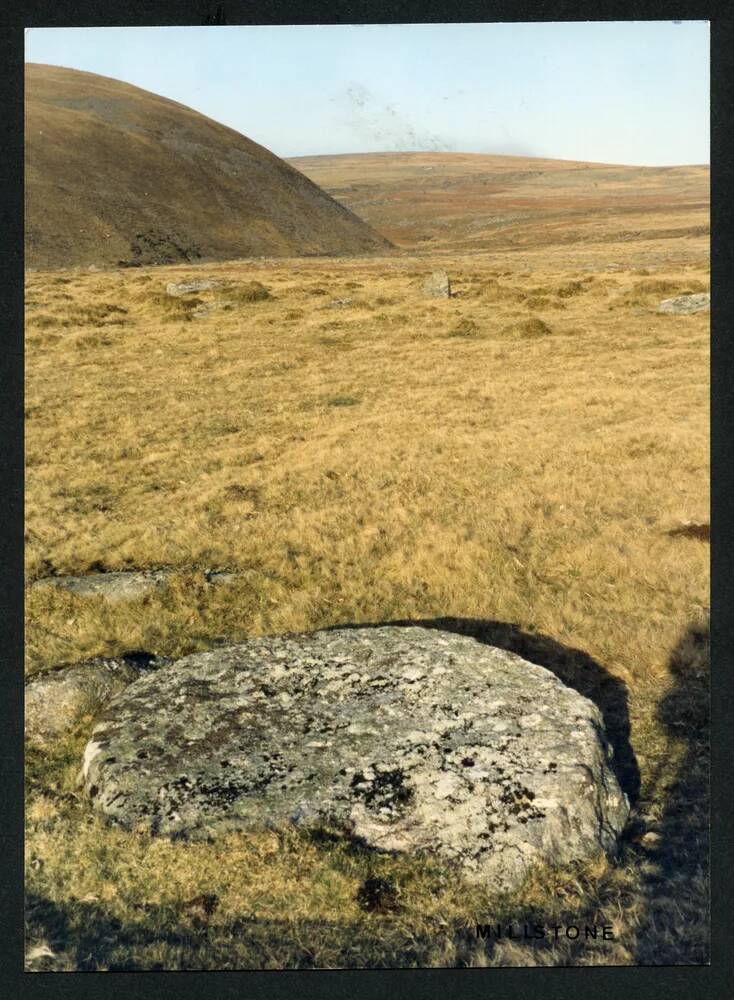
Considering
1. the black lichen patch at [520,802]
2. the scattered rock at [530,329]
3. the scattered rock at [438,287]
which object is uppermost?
the scattered rock at [438,287]

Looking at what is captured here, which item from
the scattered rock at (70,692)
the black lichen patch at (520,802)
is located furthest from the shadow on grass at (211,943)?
the scattered rock at (70,692)

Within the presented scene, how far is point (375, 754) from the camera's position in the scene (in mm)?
5215

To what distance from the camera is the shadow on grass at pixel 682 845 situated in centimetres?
416

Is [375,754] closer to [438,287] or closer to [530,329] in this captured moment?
[530,329]

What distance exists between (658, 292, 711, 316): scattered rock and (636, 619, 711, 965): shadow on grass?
1072 inches

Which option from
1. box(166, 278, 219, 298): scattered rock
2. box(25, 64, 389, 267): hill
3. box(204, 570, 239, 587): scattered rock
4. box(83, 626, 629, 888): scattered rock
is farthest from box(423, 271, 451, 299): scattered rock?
box(25, 64, 389, 267): hill

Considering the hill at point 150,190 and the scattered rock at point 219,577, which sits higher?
the hill at point 150,190

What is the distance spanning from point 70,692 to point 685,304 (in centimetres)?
3052

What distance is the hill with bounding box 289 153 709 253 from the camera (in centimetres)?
10019

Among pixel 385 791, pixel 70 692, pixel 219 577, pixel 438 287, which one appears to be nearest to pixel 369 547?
pixel 219 577

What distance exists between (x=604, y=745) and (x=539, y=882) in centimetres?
117

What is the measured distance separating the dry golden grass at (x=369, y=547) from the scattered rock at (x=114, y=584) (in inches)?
11.4

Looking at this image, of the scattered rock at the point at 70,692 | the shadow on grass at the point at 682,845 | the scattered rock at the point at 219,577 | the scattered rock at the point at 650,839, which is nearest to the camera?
the shadow on grass at the point at 682,845

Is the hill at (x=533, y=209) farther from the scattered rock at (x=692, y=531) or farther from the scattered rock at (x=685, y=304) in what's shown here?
the scattered rock at (x=692, y=531)
